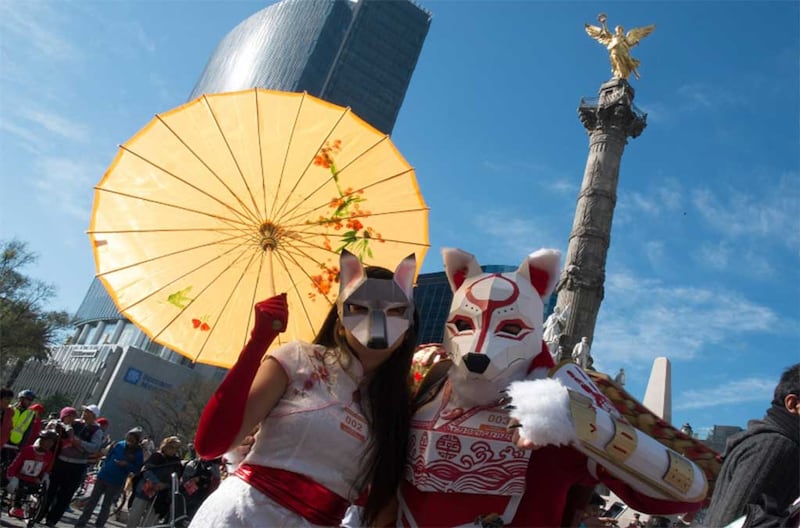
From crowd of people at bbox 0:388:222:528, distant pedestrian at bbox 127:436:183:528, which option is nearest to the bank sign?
crowd of people at bbox 0:388:222:528

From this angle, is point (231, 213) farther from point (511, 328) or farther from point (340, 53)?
point (340, 53)

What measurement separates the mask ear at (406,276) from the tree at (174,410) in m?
34.4

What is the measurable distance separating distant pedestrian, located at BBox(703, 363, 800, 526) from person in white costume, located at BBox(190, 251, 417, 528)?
1287 mm

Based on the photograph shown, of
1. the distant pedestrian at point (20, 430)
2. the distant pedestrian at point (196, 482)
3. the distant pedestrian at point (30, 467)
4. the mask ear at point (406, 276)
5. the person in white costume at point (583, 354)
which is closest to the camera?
the mask ear at point (406, 276)

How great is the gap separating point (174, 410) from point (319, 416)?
38905 millimetres

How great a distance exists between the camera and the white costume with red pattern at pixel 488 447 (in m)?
2.44

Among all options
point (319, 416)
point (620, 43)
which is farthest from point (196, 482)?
point (620, 43)

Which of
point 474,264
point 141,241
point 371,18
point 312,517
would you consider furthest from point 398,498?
point 371,18

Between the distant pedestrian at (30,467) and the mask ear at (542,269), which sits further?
the distant pedestrian at (30,467)

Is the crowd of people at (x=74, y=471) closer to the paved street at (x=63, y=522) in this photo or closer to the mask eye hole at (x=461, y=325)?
the paved street at (x=63, y=522)

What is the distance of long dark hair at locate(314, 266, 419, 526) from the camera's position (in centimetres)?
237

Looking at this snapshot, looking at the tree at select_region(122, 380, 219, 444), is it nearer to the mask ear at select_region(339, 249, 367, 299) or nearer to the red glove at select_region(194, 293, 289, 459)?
the mask ear at select_region(339, 249, 367, 299)

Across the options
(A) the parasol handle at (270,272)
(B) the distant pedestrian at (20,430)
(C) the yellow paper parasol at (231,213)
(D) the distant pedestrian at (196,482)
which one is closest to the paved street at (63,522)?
(B) the distant pedestrian at (20,430)

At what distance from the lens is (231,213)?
3.16 meters
